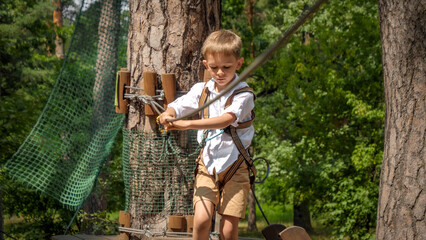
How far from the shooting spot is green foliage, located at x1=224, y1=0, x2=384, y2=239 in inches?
444

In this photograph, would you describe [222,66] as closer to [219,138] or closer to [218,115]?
[218,115]

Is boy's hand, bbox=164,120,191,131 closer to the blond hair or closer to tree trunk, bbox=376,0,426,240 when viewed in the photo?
the blond hair

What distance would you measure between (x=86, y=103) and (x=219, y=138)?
1983mm

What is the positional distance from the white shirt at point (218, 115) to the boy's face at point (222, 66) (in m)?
0.10

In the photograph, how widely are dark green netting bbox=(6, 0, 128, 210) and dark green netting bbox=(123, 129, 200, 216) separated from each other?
814 mm

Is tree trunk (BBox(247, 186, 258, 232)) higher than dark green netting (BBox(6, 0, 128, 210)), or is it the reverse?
dark green netting (BBox(6, 0, 128, 210))

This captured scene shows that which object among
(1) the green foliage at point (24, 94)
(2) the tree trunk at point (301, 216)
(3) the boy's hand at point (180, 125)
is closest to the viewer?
(3) the boy's hand at point (180, 125)

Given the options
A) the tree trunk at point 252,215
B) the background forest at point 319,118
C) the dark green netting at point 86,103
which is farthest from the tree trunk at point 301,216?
the dark green netting at point 86,103

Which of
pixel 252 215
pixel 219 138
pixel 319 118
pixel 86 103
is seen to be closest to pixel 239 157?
pixel 219 138

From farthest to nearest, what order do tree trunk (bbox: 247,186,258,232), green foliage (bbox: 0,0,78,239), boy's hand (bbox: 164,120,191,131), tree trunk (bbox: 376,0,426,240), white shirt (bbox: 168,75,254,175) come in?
tree trunk (bbox: 247,186,258,232) → green foliage (bbox: 0,0,78,239) → tree trunk (bbox: 376,0,426,240) → white shirt (bbox: 168,75,254,175) → boy's hand (bbox: 164,120,191,131)

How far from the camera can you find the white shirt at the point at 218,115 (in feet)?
9.50

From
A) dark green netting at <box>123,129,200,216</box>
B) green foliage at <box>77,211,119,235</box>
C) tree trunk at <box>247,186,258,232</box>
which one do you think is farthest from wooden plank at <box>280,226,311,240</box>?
tree trunk at <box>247,186,258,232</box>

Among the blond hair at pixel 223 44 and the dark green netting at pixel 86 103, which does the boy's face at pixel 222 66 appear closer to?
the blond hair at pixel 223 44

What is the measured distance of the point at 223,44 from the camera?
2.82 metres
